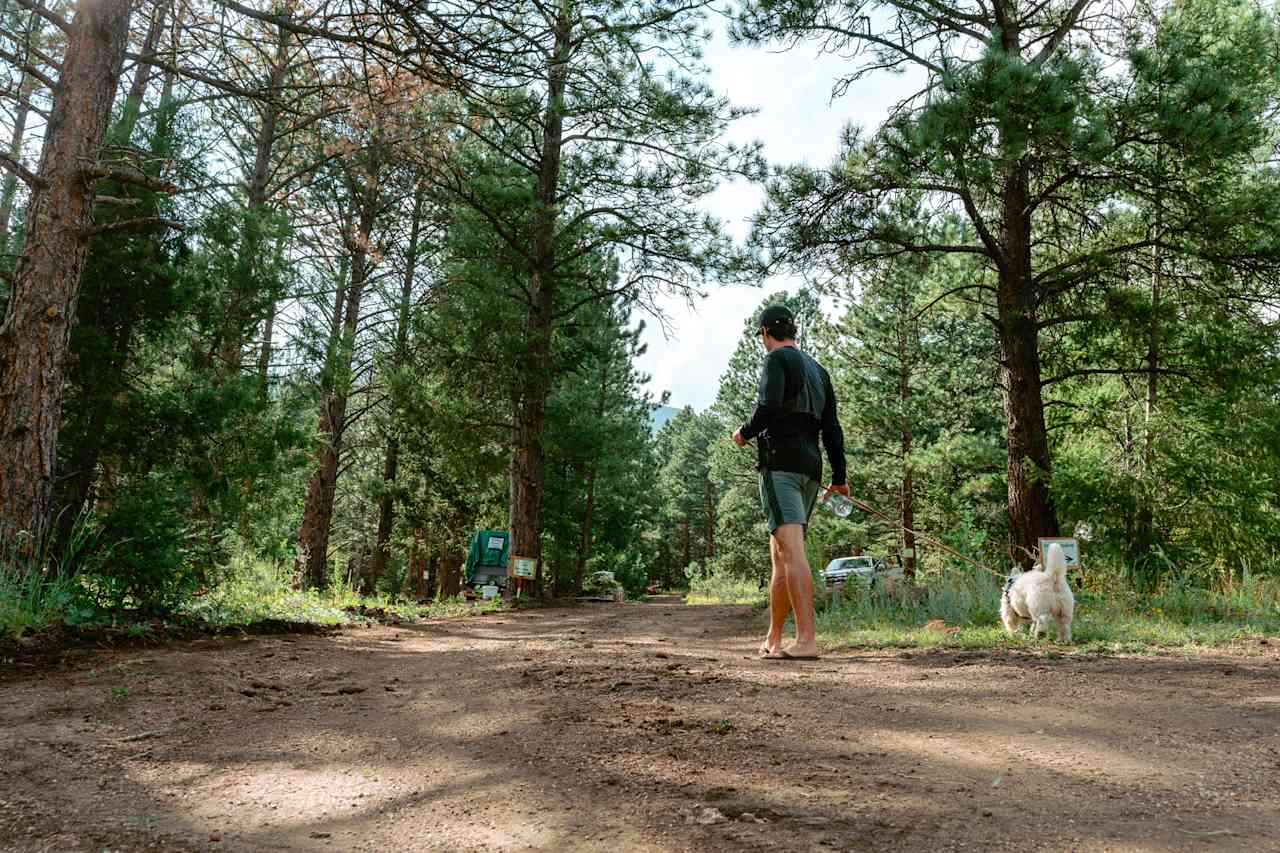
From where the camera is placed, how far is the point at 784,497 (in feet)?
15.1

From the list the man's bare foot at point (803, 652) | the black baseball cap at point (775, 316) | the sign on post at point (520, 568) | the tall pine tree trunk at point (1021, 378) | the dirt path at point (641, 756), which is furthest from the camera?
the sign on post at point (520, 568)

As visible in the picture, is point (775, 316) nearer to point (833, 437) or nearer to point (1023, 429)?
point (833, 437)

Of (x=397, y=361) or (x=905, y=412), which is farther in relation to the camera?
(x=905, y=412)

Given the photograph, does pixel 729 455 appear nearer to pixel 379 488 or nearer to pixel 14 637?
pixel 379 488

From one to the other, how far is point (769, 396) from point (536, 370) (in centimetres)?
913

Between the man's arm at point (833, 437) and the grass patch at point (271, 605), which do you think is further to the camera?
the grass patch at point (271, 605)

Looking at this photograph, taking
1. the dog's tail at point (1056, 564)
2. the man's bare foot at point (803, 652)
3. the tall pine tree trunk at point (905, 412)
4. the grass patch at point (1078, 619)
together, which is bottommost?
the man's bare foot at point (803, 652)

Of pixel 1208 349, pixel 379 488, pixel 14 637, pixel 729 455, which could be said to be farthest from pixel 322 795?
pixel 729 455

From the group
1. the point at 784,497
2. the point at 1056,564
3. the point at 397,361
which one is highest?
the point at 397,361

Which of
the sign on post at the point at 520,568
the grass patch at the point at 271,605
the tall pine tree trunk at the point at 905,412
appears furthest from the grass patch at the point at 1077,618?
the tall pine tree trunk at the point at 905,412

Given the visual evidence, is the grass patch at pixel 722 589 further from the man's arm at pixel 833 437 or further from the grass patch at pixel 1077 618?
the man's arm at pixel 833 437

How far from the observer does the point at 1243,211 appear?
7.46 metres

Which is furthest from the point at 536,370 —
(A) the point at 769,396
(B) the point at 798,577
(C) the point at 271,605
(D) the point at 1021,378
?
(B) the point at 798,577

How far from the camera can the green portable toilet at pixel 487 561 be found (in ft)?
55.6
